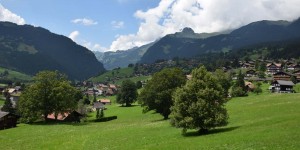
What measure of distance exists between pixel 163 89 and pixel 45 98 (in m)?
31.4

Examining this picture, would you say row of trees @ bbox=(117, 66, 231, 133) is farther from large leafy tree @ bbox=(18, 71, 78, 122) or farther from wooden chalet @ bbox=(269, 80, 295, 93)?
wooden chalet @ bbox=(269, 80, 295, 93)

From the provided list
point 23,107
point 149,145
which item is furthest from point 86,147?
point 23,107

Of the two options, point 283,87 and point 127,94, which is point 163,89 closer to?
point 283,87

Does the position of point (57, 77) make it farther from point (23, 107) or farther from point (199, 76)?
point (199, 76)

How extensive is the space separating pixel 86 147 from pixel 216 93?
18.9 m

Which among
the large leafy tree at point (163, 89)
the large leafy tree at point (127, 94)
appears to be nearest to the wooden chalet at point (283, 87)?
the large leafy tree at point (127, 94)

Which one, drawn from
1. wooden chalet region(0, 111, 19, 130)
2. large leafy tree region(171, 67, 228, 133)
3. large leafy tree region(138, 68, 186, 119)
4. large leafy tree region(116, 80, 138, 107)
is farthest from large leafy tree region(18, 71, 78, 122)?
large leafy tree region(116, 80, 138, 107)

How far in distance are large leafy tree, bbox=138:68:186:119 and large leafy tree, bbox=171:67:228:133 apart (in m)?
33.7

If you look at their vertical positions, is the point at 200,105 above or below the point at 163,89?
below

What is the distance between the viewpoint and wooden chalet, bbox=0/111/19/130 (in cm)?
8925

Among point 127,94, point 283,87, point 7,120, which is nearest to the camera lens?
point 7,120

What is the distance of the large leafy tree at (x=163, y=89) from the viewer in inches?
3322

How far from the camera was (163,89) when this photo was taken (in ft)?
282

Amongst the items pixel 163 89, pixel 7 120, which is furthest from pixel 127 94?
pixel 163 89
